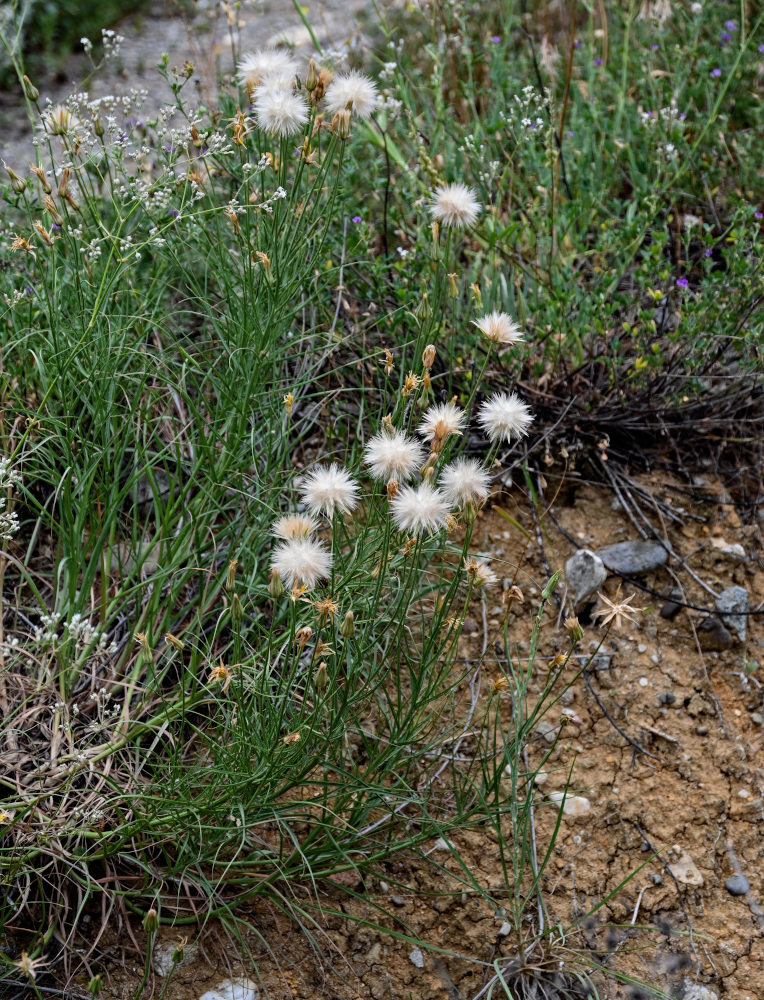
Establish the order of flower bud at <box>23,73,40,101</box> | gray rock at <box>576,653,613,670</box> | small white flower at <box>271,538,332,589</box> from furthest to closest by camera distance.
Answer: gray rock at <box>576,653,613,670</box>, flower bud at <box>23,73,40,101</box>, small white flower at <box>271,538,332,589</box>

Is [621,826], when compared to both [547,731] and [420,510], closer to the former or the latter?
[547,731]

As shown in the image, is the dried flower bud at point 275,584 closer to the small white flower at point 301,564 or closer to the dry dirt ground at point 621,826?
the small white flower at point 301,564

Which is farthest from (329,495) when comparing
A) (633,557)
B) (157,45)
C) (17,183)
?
(157,45)

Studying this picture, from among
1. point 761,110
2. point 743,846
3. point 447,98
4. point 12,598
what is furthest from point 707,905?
point 447,98

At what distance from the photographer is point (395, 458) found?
1.67 meters

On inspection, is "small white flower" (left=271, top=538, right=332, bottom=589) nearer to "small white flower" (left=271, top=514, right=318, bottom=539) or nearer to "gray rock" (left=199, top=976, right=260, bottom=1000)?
"small white flower" (left=271, top=514, right=318, bottom=539)

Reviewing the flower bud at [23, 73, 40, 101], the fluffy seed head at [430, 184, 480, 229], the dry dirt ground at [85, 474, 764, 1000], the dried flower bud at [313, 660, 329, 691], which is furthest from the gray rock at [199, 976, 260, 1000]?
the flower bud at [23, 73, 40, 101]

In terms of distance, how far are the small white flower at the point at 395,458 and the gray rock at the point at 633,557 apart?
3.64 ft

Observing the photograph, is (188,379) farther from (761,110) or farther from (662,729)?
(761,110)

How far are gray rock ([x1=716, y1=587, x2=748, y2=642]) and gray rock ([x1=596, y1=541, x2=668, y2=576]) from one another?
0.60ft

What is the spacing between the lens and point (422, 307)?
1954 mm

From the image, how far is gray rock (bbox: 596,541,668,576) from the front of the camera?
104 inches

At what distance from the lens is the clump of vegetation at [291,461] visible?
186 centimetres

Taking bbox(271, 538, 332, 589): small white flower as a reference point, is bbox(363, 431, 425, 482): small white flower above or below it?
above
